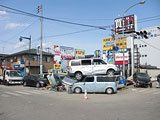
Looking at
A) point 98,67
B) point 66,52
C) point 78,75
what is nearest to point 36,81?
point 78,75

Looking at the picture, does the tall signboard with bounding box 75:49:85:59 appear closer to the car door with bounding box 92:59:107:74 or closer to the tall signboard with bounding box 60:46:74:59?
the tall signboard with bounding box 60:46:74:59

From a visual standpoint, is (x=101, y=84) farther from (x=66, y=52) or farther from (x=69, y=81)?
(x=66, y=52)

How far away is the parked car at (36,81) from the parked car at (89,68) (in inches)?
226

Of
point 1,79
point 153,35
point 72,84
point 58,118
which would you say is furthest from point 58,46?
point 153,35

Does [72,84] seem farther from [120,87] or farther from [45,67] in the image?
[45,67]

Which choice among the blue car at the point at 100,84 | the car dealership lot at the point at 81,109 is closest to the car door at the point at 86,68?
the blue car at the point at 100,84

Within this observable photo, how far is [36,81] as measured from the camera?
66.7 ft

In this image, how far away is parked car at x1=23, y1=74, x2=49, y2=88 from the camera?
20.1m

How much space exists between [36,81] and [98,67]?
29.4 ft

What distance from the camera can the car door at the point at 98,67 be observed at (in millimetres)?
15312

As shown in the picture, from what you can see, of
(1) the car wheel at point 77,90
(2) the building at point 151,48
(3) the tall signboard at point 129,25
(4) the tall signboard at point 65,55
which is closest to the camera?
(1) the car wheel at point 77,90

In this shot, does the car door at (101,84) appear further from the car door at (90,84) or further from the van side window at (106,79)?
the car door at (90,84)

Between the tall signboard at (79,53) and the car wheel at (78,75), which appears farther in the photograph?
the tall signboard at (79,53)

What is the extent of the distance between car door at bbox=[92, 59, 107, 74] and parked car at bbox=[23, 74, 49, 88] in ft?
25.1
